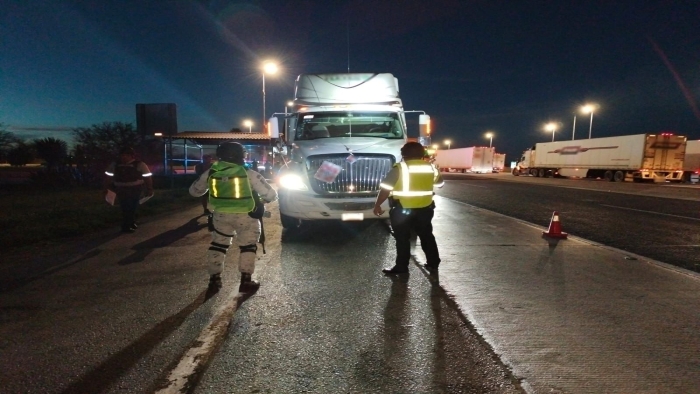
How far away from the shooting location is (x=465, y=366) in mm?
3219

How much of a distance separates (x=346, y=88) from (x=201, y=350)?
7859 millimetres

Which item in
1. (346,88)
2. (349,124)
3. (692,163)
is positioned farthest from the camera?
(692,163)

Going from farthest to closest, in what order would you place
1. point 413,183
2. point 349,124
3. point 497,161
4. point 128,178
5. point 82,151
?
point 497,161
point 82,151
point 349,124
point 128,178
point 413,183

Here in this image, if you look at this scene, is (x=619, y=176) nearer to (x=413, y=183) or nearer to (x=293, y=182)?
(x=293, y=182)

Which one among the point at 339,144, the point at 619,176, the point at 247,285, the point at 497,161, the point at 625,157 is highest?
the point at 625,157

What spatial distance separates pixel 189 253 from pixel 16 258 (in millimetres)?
→ 2639

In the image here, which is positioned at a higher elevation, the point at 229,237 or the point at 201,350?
the point at 229,237

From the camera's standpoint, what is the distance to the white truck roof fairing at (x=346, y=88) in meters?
10.2

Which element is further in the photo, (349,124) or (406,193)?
(349,124)

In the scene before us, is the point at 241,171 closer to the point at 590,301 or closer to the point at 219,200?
the point at 219,200

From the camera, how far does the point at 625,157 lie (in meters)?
34.0

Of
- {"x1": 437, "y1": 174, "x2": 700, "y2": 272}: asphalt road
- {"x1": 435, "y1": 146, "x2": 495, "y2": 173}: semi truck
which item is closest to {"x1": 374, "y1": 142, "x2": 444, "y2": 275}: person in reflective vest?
{"x1": 437, "y1": 174, "x2": 700, "y2": 272}: asphalt road

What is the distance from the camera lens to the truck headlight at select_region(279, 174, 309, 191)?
770cm

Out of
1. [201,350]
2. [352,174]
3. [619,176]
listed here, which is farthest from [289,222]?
[619,176]
